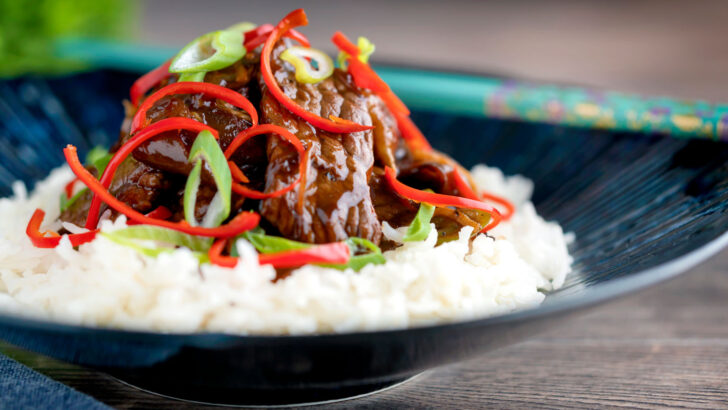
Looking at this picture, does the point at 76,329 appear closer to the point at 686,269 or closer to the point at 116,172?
the point at 116,172

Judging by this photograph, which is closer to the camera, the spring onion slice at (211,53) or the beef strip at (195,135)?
the beef strip at (195,135)

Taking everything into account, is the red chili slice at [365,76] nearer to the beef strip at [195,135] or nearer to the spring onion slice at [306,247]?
the beef strip at [195,135]

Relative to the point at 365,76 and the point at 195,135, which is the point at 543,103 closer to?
the point at 365,76

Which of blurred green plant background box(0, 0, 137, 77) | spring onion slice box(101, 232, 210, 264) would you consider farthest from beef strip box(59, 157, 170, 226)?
blurred green plant background box(0, 0, 137, 77)

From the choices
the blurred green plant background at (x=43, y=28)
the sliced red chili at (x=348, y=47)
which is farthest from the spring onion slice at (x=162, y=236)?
the blurred green plant background at (x=43, y=28)

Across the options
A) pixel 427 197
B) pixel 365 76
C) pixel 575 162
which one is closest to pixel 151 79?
pixel 365 76

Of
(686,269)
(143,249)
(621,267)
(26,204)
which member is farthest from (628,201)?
(26,204)
